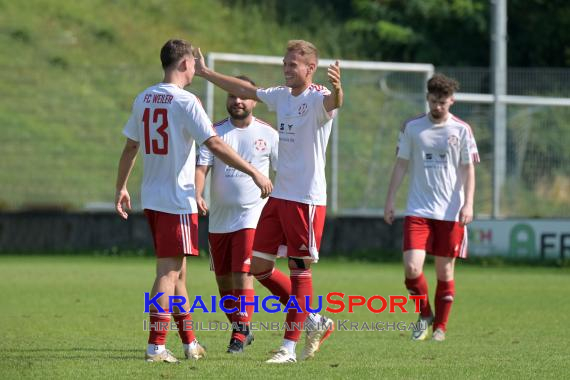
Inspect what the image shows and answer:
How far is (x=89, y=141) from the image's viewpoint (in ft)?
75.0

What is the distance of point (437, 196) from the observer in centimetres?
1096

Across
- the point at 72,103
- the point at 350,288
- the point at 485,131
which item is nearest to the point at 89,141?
the point at 72,103

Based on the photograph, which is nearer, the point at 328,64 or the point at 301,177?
the point at 301,177

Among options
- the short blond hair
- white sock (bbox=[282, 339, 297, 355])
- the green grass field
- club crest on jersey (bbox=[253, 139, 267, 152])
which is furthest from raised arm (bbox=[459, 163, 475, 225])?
white sock (bbox=[282, 339, 297, 355])

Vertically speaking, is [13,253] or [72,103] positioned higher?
[72,103]

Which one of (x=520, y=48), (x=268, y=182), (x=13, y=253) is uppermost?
(x=520, y=48)

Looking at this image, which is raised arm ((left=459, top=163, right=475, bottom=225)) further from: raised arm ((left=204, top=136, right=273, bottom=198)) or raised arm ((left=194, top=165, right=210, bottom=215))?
raised arm ((left=204, top=136, right=273, bottom=198))

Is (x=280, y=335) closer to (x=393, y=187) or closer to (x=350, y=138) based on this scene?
(x=393, y=187)

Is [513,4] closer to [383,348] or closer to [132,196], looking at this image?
[132,196]

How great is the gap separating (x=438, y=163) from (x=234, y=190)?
78.6 inches

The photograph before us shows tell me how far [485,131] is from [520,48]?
14.7 m

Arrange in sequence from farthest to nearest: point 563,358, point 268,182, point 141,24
→ point 141,24, point 563,358, point 268,182

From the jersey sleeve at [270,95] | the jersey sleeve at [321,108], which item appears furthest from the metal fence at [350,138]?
the jersey sleeve at [321,108]

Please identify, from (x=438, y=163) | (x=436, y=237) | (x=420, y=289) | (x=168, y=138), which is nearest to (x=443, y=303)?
(x=420, y=289)
